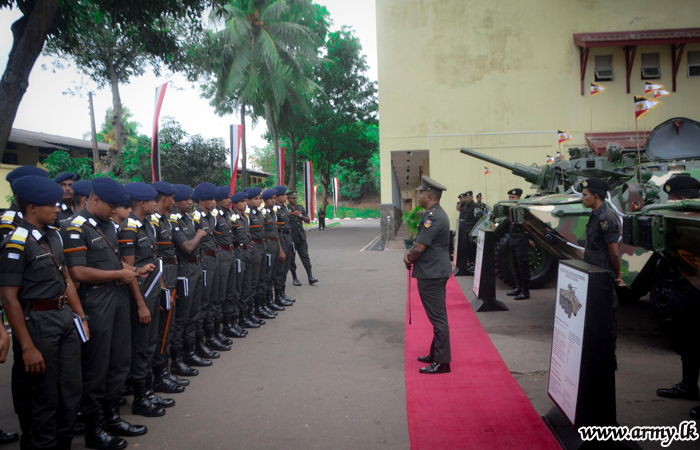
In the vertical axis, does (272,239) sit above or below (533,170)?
below

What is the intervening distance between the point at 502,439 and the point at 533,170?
27.0 ft

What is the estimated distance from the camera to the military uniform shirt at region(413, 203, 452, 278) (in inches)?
189

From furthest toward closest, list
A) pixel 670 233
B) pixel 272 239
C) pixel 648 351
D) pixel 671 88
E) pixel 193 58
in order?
pixel 193 58 < pixel 671 88 < pixel 272 239 < pixel 648 351 < pixel 670 233

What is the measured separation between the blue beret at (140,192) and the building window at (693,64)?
20138 millimetres

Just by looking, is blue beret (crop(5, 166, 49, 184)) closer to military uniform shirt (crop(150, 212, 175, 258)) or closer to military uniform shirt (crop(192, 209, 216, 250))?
military uniform shirt (crop(150, 212, 175, 258))

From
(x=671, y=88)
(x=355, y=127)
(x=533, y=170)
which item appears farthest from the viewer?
(x=355, y=127)

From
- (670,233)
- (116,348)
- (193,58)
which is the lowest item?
(116,348)

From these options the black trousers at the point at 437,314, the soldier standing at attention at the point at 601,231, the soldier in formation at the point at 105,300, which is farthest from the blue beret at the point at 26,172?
the soldier standing at attention at the point at 601,231

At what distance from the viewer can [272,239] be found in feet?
25.4

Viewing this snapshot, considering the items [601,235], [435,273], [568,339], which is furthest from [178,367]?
[601,235]

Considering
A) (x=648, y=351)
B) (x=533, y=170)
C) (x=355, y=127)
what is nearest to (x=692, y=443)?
(x=648, y=351)

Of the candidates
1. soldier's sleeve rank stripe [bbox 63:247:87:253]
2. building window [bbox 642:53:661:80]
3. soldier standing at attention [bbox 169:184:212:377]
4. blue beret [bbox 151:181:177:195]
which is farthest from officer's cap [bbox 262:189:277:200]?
building window [bbox 642:53:661:80]

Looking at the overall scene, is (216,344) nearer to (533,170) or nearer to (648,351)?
(648,351)

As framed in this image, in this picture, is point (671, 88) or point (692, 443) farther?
point (671, 88)
